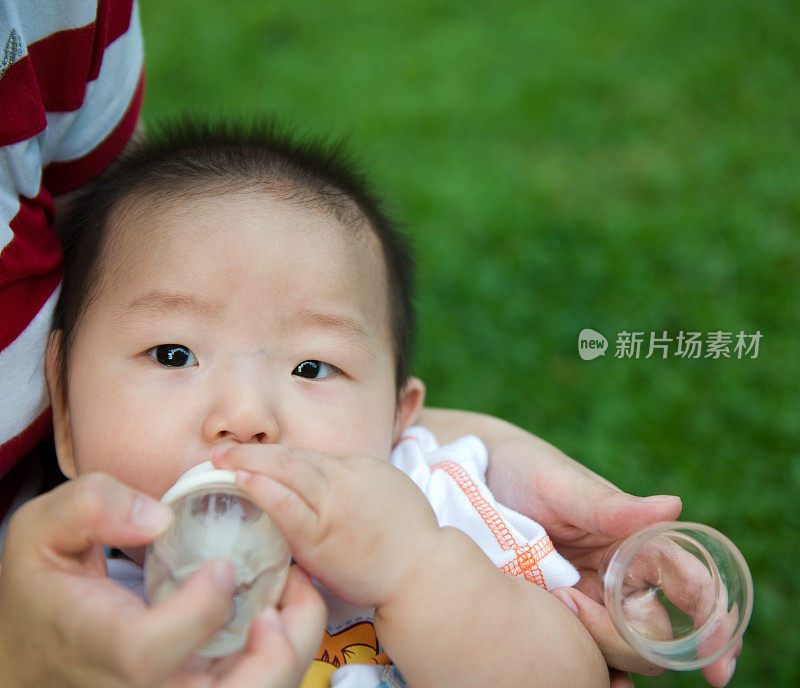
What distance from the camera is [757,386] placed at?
280 centimetres

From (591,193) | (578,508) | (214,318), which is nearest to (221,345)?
(214,318)

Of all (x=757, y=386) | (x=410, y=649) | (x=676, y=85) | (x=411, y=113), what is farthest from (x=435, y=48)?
(x=410, y=649)

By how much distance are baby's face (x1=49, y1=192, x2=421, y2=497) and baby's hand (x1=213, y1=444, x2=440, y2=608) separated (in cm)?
14

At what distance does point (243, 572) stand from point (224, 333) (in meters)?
0.42

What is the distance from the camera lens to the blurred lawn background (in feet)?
8.67

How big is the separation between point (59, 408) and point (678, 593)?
1.05 meters

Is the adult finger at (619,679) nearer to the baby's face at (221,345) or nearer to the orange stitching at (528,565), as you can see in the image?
the orange stitching at (528,565)

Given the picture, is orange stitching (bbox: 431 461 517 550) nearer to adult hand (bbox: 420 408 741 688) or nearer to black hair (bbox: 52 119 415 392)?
adult hand (bbox: 420 408 741 688)

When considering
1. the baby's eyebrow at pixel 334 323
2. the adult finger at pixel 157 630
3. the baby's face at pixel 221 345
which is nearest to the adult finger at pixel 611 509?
the baby's face at pixel 221 345

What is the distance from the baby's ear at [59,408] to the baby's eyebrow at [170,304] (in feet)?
0.58

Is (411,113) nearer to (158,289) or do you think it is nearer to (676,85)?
(676,85)

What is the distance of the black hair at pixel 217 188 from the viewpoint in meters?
1.46

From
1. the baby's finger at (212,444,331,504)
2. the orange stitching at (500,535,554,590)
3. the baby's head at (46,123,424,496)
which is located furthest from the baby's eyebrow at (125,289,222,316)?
the orange stitching at (500,535,554,590)

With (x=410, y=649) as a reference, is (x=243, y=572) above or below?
above
